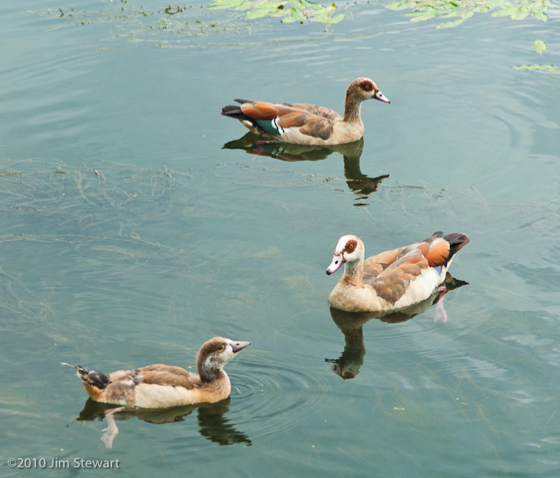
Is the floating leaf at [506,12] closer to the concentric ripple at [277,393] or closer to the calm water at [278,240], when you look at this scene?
the calm water at [278,240]

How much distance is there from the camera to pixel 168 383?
6742mm

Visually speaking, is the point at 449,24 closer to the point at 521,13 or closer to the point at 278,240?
the point at 521,13

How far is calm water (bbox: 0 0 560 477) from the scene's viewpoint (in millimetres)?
6492

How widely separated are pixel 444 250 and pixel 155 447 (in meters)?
4.47

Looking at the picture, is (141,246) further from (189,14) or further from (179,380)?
(189,14)

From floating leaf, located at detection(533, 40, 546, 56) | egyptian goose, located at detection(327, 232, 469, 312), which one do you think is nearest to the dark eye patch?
egyptian goose, located at detection(327, 232, 469, 312)

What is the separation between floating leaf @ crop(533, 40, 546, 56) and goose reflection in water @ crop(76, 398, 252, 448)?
11.9 meters

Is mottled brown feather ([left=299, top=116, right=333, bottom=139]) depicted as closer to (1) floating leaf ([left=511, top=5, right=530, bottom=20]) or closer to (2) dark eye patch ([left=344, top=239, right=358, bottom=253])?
(2) dark eye patch ([left=344, top=239, right=358, bottom=253])

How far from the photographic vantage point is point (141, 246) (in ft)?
31.1

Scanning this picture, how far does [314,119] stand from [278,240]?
151 inches

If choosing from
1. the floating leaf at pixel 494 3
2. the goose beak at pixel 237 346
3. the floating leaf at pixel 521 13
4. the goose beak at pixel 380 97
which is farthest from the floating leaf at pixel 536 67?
the goose beak at pixel 237 346

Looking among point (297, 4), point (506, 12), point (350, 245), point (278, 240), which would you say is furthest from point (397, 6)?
point (350, 245)

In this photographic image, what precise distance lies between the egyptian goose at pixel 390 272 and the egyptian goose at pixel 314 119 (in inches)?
165

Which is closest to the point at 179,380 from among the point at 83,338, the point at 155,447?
the point at 155,447
